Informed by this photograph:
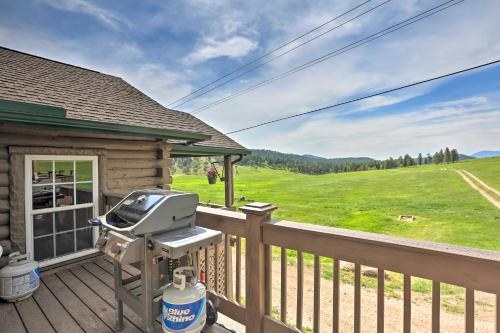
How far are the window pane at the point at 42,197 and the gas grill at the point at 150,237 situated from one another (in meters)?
2.28

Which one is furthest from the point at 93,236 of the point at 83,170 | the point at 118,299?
the point at 118,299

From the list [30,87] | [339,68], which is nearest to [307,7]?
[339,68]

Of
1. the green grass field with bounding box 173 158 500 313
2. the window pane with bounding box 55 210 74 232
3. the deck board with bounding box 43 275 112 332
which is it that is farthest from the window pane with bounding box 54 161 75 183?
the green grass field with bounding box 173 158 500 313

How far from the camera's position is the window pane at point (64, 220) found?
3717 millimetres

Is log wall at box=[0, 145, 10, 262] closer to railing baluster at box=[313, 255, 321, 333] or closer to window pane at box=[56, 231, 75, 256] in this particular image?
window pane at box=[56, 231, 75, 256]

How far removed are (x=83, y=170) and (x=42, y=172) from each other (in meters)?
0.51

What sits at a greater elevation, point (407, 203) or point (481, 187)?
point (481, 187)

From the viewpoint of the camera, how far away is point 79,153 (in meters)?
3.79

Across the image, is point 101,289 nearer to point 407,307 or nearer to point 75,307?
point 75,307

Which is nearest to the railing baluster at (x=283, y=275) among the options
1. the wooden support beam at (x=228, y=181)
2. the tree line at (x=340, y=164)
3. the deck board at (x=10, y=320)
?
the deck board at (x=10, y=320)

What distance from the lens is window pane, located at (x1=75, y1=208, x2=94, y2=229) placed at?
3913 mm

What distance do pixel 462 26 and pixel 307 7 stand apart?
5200mm

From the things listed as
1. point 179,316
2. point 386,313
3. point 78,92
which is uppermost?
point 78,92

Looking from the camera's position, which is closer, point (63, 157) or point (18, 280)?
point (18, 280)
